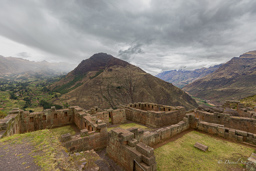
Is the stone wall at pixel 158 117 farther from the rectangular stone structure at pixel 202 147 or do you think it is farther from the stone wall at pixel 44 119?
the stone wall at pixel 44 119

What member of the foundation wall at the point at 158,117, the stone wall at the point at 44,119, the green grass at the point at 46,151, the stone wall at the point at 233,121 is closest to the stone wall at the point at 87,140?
the green grass at the point at 46,151

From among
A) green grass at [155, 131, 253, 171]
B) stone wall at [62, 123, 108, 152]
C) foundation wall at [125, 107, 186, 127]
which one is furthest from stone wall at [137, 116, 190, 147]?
foundation wall at [125, 107, 186, 127]

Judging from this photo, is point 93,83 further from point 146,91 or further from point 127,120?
point 127,120

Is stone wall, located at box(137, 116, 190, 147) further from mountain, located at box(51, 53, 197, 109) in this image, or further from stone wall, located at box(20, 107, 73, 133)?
mountain, located at box(51, 53, 197, 109)

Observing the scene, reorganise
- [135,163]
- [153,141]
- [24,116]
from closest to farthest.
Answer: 1. [135,163]
2. [153,141]
3. [24,116]

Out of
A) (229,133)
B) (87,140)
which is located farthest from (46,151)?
(229,133)

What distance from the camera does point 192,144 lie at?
1002 centimetres

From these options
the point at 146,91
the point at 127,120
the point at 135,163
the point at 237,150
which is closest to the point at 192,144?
the point at 237,150

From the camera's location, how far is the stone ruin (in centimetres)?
759

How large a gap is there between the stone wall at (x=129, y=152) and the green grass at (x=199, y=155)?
1666 millimetres

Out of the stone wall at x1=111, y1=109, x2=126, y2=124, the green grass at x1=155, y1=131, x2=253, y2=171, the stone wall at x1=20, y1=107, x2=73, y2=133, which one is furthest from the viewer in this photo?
the stone wall at x1=111, y1=109, x2=126, y2=124

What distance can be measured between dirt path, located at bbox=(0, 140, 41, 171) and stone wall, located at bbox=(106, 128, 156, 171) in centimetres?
465

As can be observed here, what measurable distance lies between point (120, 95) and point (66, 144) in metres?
97.5

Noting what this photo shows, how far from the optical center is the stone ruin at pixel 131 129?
299 inches
